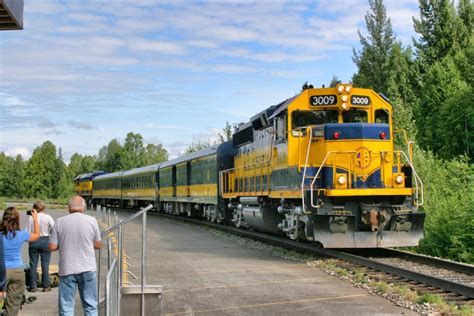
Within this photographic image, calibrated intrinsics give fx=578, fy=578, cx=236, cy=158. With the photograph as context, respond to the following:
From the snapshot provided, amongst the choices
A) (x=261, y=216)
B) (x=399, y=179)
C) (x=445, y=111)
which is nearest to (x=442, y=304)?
(x=399, y=179)

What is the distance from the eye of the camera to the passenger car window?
1355 cm

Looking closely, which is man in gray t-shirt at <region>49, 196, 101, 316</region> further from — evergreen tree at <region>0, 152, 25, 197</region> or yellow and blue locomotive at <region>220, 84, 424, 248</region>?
evergreen tree at <region>0, 152, 25, 197</region>

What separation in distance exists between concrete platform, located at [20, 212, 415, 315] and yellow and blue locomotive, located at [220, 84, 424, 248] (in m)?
1.19

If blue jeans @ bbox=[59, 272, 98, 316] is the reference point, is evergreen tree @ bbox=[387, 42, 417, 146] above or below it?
above

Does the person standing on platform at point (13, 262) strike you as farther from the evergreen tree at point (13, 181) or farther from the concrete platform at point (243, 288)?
the evergreen tree at point (13, 181)

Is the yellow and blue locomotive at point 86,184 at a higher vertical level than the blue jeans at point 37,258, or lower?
higher

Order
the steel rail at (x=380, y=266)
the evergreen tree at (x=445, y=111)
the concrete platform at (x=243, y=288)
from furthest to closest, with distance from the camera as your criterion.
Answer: the evergreen tree at (x=445, y=111) < the steel rail at (x=380, y=266) < the concrete platform at (x=243, y=288)

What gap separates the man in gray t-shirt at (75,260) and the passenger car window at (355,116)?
331 inches

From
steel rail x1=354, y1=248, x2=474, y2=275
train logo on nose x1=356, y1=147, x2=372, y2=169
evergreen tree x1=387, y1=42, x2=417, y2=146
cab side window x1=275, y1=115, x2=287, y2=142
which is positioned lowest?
steel rail x1=354, y1=248, x2=474, y2=275

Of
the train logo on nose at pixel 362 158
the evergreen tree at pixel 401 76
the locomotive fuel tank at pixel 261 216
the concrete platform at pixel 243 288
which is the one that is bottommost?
the concrete platform at pixel 243 288

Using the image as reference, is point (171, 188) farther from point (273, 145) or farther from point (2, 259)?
point (2, 259)

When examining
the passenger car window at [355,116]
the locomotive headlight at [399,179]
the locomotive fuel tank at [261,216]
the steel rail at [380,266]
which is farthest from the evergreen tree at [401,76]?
the locomotive headlight at [399,179]

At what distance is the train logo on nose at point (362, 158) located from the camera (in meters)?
12.6

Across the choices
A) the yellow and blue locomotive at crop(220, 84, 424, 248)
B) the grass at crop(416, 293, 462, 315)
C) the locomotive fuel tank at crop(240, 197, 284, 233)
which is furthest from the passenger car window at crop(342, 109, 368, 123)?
the grass at crop(416, 293, 462, 315)
